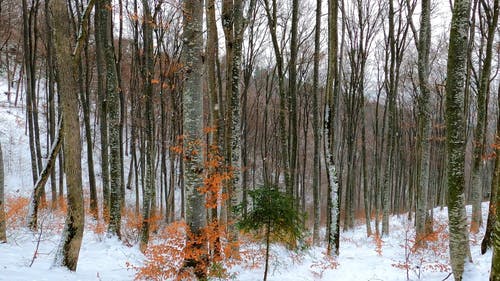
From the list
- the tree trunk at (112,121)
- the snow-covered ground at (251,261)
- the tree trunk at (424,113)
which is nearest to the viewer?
the snow-covered ground at (251,261)

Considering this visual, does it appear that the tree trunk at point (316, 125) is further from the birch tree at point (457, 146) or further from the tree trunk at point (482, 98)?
the birch tree at point (457, 146)

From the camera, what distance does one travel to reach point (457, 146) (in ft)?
19.3

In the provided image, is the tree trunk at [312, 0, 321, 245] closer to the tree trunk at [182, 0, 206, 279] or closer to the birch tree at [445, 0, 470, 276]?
the birch tree at [445, 0, 470, 276]

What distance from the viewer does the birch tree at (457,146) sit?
5.82 meters

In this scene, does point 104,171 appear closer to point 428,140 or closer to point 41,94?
point 428,140

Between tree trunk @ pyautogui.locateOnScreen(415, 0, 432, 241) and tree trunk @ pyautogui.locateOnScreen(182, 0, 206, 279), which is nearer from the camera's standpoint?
tree trunk @ pyautogui.locateOnScreen(182, 0, 206, 279)

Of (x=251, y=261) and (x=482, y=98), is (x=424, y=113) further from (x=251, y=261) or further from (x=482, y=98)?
(x=251, y=261)

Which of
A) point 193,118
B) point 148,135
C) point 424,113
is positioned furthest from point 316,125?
point 193,118

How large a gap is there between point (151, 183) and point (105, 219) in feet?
10.1

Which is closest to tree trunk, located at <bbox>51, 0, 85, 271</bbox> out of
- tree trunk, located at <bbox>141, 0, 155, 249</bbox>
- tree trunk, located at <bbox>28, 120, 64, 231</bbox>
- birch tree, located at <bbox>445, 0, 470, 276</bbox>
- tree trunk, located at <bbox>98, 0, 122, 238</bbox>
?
tree trunk, located at <bbox>28, 120, 64, 231</bbox>

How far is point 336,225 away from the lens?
966 centimetres

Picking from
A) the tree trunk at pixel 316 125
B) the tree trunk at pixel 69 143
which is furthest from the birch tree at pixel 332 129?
the tree trunk at pixel 69 143

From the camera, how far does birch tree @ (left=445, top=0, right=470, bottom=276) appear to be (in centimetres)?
582

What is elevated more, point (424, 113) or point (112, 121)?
point (424, 113)
